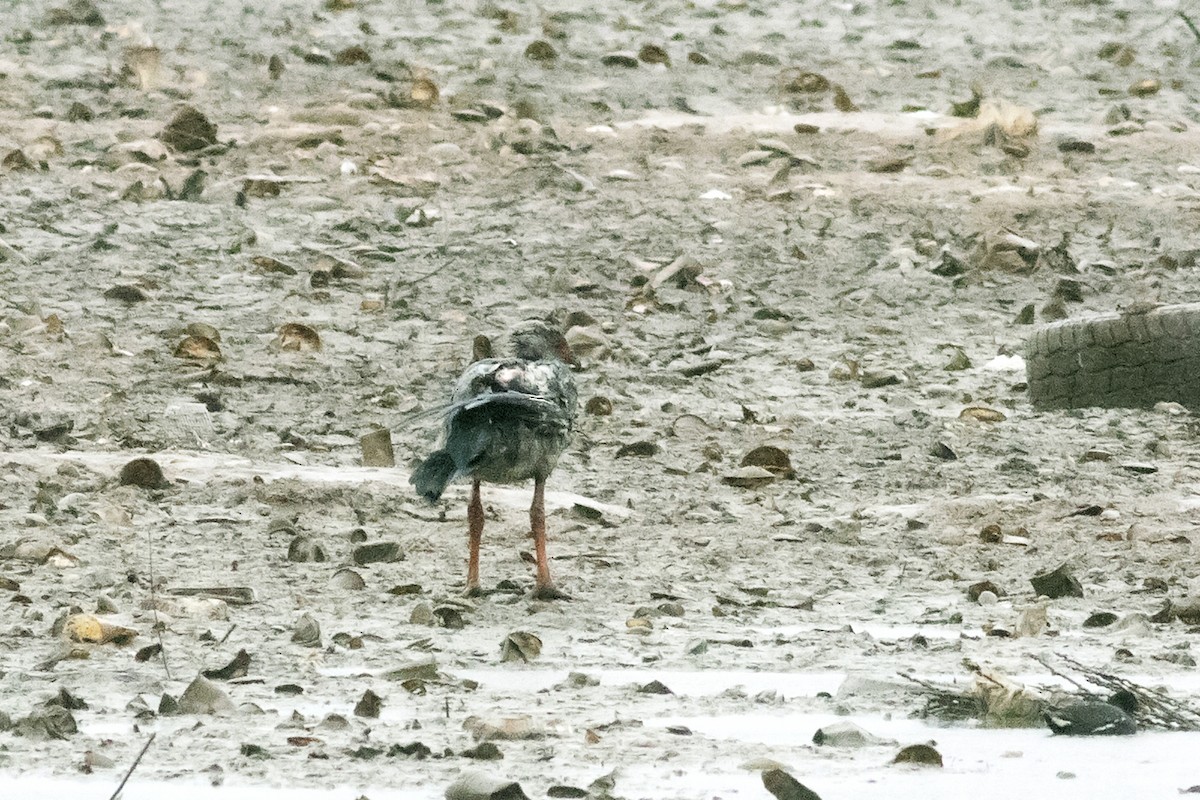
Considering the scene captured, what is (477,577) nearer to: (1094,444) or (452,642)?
(452,642)

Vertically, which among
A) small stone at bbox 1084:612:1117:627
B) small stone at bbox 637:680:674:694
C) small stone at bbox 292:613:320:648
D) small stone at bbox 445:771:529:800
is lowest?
small stone at bbox 292:613:320:648

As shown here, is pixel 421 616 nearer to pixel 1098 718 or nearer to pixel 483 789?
pixel 483 789

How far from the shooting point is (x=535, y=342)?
580 cm

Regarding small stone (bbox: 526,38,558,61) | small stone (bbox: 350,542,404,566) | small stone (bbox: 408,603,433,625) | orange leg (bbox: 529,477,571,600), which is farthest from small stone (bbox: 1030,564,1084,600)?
small stone (bbox: 526,38,558,61)

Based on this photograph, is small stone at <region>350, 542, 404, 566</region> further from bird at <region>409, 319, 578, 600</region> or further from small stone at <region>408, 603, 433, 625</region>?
small stone at <region>408, 603, 433, 625</region>

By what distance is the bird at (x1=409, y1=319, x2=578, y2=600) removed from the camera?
16.5 feet

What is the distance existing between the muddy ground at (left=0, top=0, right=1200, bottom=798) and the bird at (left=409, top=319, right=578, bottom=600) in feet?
0.67

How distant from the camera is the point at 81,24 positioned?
13.1 metres

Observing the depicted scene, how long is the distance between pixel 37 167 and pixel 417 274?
2.53 m

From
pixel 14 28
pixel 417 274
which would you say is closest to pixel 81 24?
pixel 14 28

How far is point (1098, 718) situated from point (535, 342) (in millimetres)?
2519

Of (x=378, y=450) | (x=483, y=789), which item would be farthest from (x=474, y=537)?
A: (x=483, y=789)

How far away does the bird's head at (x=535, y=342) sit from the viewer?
5.79 metres

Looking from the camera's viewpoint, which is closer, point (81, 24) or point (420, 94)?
point (420, 94)
